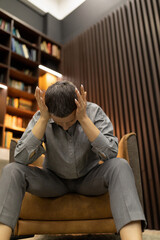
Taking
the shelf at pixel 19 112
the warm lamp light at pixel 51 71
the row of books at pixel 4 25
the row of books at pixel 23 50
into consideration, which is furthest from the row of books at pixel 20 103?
the row of books at pixel 4 25

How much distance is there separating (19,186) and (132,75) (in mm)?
2228

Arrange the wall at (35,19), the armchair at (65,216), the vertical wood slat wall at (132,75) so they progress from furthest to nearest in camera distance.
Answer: the wall at (35,19) < the vertical wood slat wall at (132,75) < the armchair at (65,216)

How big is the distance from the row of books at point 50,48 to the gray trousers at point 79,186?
3.24 m

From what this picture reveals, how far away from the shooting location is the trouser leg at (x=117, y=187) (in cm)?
86

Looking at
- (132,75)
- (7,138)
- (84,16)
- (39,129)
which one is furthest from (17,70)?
(39,129)

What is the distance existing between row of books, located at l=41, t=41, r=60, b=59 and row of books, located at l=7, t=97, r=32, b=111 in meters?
1.06

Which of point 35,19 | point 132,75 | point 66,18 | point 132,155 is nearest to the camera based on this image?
point 132,155

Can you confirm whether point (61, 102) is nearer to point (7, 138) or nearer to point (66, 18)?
point (7, 138)

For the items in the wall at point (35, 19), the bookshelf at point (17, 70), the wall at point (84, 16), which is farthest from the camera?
the wall at point (35, 19)

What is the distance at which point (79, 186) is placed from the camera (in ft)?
4.08

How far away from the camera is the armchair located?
4.07 ft

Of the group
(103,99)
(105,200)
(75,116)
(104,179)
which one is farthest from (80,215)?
(103,99)

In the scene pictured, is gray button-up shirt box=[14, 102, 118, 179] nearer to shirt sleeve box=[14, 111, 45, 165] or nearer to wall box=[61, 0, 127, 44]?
shirt sleeve box=[14, 111, 45, 165]

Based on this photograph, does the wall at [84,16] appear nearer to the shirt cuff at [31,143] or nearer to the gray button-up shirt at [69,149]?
→ the gray button-up shirt at [69,149]
